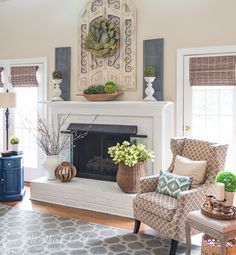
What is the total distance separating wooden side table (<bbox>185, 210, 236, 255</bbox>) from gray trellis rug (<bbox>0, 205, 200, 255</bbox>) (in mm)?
610

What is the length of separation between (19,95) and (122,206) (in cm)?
290

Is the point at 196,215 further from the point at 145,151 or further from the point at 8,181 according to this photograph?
the point at 8,181

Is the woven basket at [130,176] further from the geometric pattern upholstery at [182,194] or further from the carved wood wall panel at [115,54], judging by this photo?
the carved wood wall panel at [115,54]

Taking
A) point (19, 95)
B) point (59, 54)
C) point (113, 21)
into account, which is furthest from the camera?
point (19, 95)

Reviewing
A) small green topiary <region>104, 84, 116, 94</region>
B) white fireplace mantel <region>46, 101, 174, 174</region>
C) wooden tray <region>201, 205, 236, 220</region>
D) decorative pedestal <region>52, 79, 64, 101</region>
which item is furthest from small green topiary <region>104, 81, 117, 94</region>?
wooden tray <region>201, 205, 236, 220</region>

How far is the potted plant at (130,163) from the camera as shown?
4.35m

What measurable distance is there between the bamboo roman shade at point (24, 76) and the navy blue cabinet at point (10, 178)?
1421mm

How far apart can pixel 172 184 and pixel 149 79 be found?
1.65 meters

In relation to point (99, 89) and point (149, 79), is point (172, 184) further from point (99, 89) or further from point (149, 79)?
point (99, 89)

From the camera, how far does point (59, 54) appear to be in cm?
564

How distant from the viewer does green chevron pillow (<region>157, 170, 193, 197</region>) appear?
360 centimetres

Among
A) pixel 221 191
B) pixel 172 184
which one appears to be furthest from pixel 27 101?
pixel 221 191

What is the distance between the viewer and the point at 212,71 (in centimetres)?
450

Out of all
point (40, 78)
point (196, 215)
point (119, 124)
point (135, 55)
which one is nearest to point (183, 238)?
point (196, 215)
